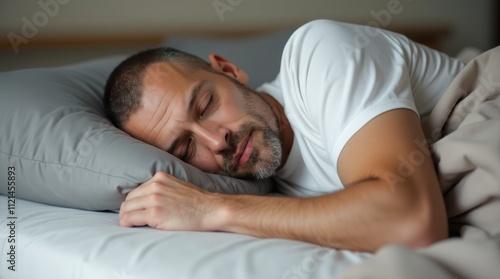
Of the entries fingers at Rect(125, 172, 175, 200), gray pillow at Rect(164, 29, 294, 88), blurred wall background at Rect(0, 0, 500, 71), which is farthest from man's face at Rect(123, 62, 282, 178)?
blurred wall background at Rect(0, 0, 500, 71)

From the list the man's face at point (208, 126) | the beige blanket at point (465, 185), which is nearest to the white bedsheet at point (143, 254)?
the beige blanket at point (465, 185)

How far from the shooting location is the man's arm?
84 centimetres

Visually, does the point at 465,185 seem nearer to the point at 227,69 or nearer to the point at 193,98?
the point at 193,98

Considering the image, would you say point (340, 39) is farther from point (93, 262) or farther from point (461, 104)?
point (93, 262)

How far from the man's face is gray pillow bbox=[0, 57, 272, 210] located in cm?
5

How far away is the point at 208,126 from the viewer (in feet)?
3.92

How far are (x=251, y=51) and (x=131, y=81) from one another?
0.66m

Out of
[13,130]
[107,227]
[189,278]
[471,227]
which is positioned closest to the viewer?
[189,278]

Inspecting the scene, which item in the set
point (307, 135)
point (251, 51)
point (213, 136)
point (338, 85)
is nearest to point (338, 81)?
point (338, 85)

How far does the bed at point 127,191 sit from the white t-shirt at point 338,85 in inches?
3.9

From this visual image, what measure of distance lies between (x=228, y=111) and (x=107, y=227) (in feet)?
1.18

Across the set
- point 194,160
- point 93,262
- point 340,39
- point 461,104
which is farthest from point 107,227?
point 461,104

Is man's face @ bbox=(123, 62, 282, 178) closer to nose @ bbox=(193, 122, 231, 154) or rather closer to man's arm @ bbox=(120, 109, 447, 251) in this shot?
nose @ bbox=(193, 122, 231, 154)

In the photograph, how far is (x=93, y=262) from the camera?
891mm
